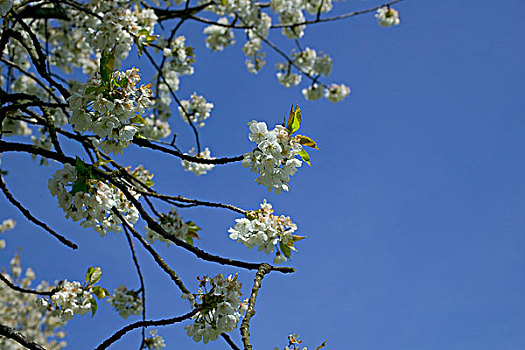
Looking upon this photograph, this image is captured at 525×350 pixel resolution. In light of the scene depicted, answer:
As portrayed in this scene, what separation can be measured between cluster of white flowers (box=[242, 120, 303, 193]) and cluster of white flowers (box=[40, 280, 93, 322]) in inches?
51.7

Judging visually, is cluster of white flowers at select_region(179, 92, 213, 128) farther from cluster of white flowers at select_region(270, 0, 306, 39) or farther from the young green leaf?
the young green leaf

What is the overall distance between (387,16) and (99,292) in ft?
17.9

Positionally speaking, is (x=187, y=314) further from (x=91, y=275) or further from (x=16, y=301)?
(x=16, y=301)

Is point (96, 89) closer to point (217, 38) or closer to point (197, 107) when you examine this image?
point (197, 107)

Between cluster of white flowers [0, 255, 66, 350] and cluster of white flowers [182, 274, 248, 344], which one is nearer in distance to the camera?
cluster of white flowers [182, 274, 248, 344]

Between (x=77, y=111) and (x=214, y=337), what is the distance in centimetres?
91

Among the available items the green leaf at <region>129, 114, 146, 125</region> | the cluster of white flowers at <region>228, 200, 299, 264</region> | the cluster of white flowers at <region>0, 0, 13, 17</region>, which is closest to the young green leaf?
the cluster of white flowers at <region>228, 200, 299, 264</region>

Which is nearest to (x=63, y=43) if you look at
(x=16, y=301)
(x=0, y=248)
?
(x=0, y=248)

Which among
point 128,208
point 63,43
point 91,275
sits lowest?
point 91,275

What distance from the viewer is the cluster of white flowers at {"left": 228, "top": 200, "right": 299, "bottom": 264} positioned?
176cm

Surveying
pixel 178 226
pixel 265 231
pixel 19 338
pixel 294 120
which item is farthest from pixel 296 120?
pixel 178 226

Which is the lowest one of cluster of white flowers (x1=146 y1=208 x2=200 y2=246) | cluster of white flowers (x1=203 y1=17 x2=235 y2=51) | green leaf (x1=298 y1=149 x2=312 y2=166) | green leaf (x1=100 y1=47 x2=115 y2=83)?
green leaf (x1=298 y1=149 x2=312 y2=166)

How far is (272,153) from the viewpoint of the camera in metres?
1.58

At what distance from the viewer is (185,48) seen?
184 inches
